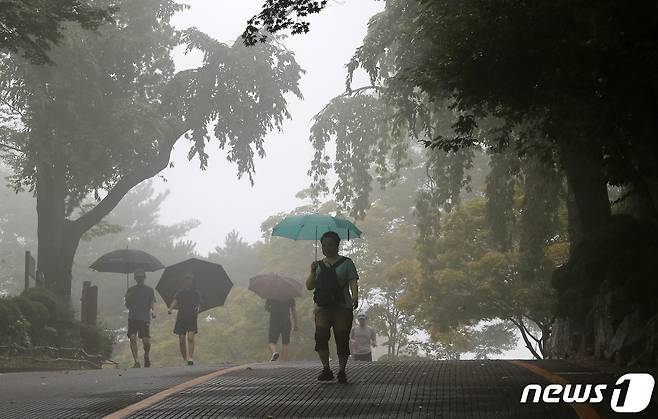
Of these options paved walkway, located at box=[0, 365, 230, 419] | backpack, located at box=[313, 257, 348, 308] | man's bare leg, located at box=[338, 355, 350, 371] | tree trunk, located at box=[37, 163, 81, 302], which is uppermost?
tree trunk, located at box=[37, 163, 81, 302]

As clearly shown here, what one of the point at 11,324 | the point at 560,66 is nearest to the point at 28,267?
the point at 11,324

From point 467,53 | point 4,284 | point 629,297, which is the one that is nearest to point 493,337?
point 4,284

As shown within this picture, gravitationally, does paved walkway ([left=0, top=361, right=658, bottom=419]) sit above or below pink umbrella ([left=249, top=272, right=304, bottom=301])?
below

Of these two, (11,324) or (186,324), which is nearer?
(186,324)

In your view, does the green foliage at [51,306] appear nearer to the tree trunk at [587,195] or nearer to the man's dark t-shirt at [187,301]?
the man's dark t-shirt at [187,301]

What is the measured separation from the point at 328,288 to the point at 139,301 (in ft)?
33.5

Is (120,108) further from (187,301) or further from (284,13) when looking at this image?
(284,13)

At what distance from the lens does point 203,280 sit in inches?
1008

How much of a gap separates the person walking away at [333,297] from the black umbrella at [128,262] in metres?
13.3

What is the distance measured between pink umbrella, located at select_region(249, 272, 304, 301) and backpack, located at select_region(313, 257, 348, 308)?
1205 centimetres

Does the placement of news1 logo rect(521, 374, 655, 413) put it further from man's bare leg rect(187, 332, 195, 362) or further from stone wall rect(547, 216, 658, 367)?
man's bare leg rect(187, 332, 195, 362)

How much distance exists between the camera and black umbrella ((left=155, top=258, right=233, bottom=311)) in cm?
2508

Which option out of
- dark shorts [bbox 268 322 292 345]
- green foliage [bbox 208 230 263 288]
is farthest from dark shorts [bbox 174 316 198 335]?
green foliage [bbox 208 230 263 288]

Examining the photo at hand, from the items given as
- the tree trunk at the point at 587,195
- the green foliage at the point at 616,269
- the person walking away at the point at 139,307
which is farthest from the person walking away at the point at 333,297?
the person walking away at the point at 139,307
